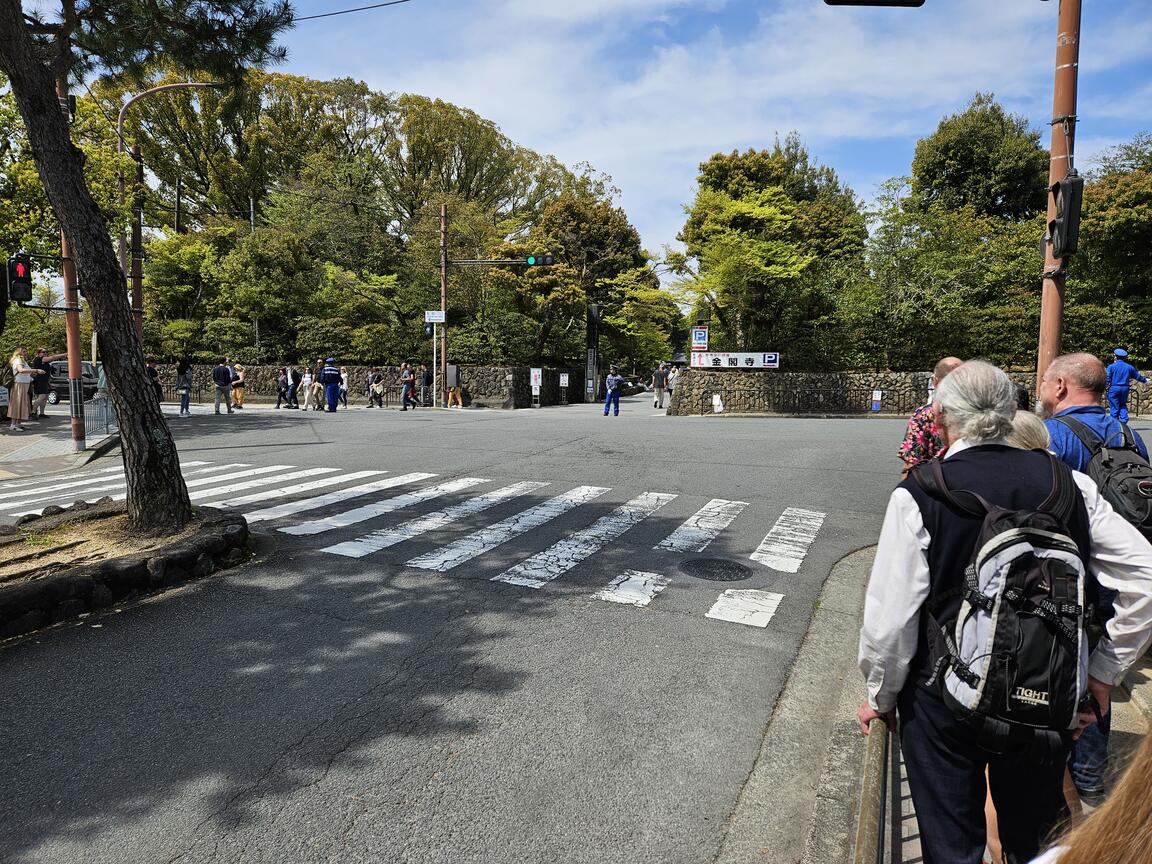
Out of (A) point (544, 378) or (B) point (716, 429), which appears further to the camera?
(A) point (544, 378)

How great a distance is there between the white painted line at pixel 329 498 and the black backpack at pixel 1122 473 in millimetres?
7618

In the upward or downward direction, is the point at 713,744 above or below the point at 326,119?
below

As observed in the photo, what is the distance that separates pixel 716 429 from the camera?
674 inches

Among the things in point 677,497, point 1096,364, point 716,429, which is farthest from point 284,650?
point 716,429

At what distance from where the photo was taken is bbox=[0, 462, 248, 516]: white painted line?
8.86 meters

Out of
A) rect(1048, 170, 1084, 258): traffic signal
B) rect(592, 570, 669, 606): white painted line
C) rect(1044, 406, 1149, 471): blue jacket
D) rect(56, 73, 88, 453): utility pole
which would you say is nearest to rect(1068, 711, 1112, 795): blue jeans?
rect(1044, 406, 1149, 471): blue jacket

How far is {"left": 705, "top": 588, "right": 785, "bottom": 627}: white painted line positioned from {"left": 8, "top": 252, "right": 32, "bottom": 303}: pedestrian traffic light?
47.2 ft

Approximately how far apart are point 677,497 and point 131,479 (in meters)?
6.16

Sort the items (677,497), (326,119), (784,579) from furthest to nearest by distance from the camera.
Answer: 1. (326,119)
2. (677,497)
3. (784,579)

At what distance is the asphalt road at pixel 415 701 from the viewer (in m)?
2.71

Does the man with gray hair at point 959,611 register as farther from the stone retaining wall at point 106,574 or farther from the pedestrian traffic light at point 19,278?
the pedestrian traffic light at point 19,278

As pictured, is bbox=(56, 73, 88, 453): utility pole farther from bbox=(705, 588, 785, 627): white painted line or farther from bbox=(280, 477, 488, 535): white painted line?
bbox=(705, 588, 785, 627): white painted line

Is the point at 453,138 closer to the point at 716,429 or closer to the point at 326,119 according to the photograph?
the point at 326,119

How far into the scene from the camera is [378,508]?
8.30 m
